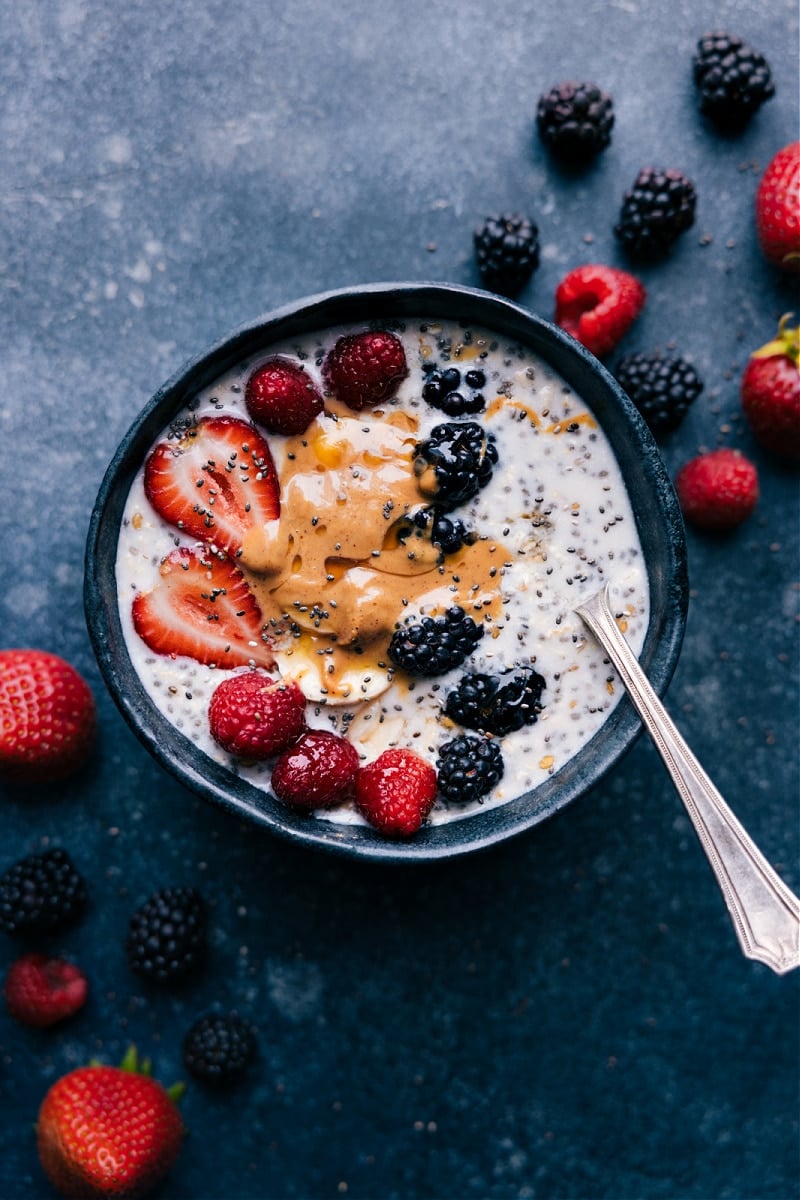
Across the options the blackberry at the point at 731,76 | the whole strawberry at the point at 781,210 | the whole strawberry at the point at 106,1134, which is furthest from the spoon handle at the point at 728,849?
the whole strawberry at the point at 106,1134

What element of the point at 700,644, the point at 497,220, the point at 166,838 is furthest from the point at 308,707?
the point at 497,220

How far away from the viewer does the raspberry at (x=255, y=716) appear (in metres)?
1.79

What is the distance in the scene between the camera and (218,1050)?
2117 mm

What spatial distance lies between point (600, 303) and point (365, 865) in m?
1.16

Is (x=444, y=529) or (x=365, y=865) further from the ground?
(x=444, y=529)

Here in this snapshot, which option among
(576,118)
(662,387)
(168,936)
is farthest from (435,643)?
(576,118)

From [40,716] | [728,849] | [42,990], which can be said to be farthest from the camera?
[42,990]

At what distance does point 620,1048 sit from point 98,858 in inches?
43.3

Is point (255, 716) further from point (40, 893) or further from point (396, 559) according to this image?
point (40, 893)

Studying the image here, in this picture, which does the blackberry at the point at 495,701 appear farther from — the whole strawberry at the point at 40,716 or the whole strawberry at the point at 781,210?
the whole strawberry at the point at 781,210

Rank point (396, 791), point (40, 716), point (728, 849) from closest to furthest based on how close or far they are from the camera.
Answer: point (728, 849) < point (396, 791) < point (40, 716)

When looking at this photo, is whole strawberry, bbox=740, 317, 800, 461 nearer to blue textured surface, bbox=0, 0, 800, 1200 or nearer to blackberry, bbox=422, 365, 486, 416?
blue textured surface, bbox=0, 0, 800, 1200

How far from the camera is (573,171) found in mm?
2162

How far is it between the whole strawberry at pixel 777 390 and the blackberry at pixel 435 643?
0.72 m
